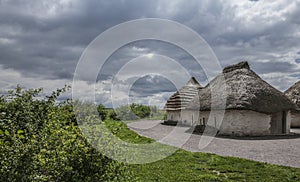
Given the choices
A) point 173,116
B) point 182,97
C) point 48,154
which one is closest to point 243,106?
point 182,97

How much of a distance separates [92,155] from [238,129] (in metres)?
15.2

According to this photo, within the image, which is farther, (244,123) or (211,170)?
(244,123)

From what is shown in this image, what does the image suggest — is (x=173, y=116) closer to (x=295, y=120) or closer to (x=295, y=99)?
(x=295, y=120)

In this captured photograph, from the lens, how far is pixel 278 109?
1889cm

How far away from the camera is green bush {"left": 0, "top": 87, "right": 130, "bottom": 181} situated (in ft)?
12.4

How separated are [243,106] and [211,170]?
10.2 m

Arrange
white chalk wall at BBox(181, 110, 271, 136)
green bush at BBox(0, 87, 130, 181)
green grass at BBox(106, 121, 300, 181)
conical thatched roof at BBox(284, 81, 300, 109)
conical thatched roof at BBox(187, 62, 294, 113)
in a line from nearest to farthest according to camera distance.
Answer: green bush at BBox(0, 87, 130, 181)
green grass at BBox(106, 121, 300, 181)
white chalk wall at BBox(181, 110, 271, 136)
conical thatched roof at BBox(187, 62, 294, 113)
conical thatched roof at BBox(284, 81, 300, 109)

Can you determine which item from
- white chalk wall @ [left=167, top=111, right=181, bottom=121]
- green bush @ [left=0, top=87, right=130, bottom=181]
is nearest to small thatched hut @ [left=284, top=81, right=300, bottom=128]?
white chalk wall @ [left=167, top=111, right=181, bottom=121]

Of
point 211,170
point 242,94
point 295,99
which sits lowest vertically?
point 211,170

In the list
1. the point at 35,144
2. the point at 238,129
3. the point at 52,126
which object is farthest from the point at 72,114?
the point at 238,129

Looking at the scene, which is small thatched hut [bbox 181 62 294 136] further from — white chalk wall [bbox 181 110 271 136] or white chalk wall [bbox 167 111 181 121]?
white chalk wall [bbox 167 111 181 121]

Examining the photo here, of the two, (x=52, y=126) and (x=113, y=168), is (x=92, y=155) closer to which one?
(x=113, y=168)

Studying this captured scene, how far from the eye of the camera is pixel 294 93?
27359 millimetres

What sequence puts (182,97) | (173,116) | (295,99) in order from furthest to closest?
(173,116) < (182,97) < (295,99)
